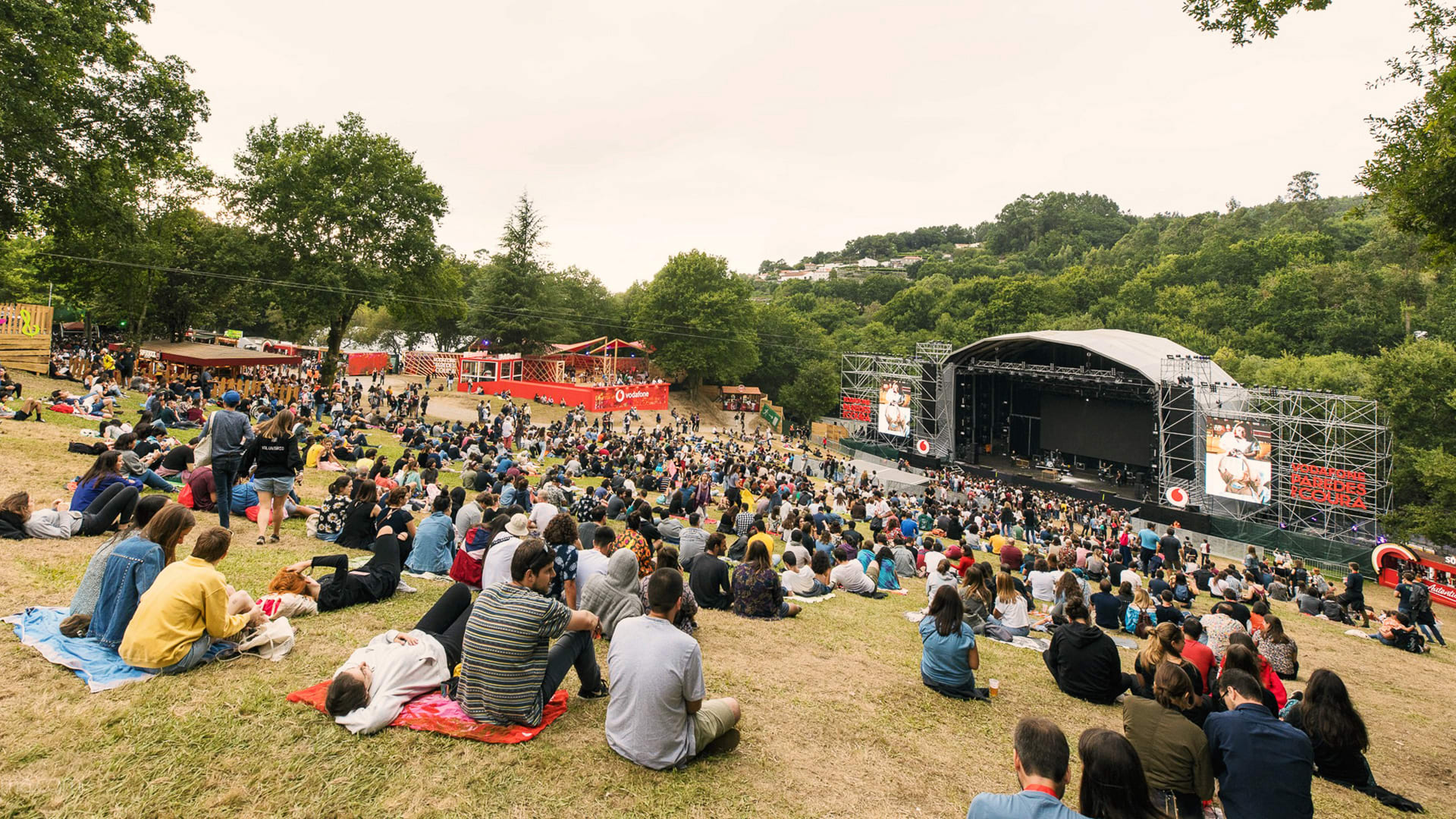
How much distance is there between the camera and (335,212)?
1109 inches

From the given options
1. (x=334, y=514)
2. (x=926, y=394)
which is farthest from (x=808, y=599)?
(x=926, y=394)

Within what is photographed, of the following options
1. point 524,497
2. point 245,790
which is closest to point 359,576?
point 245,790

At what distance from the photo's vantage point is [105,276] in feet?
88.0

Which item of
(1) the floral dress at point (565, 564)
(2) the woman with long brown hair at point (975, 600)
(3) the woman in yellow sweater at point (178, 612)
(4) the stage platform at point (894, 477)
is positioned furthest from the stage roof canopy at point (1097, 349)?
(3) the woman in yellow sweater at point (178, 612)

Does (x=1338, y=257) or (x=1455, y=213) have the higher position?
(x=1338, y=257)

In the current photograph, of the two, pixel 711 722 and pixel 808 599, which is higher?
pixel 711 722

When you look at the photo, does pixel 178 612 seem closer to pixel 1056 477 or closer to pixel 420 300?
pixel 420 300

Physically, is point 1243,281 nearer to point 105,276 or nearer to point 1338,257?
point 1338,257

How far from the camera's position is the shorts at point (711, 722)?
3.80 meters

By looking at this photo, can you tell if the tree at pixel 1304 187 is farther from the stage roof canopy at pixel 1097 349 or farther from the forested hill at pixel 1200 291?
the stage roof canopy at pixel 1097 349

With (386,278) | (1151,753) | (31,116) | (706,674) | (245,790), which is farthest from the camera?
(386,278)

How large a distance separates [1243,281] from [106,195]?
75.6m

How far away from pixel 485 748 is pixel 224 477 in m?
6.01

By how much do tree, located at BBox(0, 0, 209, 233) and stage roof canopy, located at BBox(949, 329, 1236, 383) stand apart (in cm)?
3144
